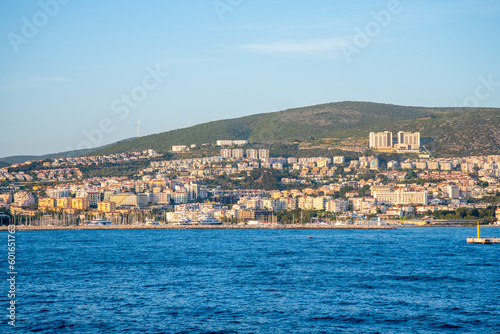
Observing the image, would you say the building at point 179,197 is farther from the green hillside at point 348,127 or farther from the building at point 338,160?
the green hillside at point 348,127

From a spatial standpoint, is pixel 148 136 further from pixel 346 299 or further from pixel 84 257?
pixel 346 299

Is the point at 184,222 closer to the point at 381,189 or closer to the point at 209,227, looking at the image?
the point at 209,227

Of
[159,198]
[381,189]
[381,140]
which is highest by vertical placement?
[381,140]

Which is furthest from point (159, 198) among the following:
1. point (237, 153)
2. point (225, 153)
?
point (237, 153)

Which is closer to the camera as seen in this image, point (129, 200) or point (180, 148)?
point (129, 200)

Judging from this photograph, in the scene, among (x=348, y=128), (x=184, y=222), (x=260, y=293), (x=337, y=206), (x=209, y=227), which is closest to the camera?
(x=260, y=293)

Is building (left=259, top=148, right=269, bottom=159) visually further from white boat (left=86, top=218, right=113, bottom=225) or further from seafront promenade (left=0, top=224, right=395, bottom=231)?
white boat (left=86, top=218, right=113, bottom=225)
